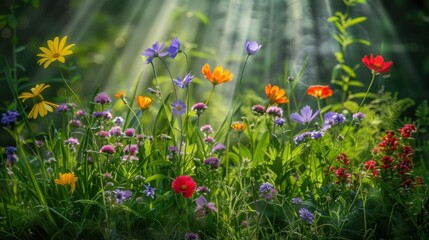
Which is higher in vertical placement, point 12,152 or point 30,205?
point 12,152

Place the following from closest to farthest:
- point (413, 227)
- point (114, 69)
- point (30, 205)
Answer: point (413, 227) → point (30, 205) → point (114, 69)

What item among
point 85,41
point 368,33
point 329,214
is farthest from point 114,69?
point 329,214

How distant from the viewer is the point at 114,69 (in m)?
4.26

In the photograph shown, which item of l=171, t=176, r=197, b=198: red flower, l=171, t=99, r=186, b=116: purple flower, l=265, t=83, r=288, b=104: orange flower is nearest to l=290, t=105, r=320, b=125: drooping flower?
Result: l=265, t=83, r=288, b=104: orange flower

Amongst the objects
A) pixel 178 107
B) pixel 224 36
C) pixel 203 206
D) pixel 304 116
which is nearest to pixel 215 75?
pixel 178 107

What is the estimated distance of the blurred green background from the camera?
4.15 meters

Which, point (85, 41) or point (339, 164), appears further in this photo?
point (85, 41)

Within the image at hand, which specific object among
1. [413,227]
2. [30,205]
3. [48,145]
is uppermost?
[48,145]

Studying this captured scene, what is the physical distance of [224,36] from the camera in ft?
14.5

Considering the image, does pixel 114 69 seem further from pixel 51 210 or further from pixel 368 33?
pixel 51 210

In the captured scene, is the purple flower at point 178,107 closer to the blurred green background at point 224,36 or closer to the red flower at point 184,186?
the red flower at point 184,186

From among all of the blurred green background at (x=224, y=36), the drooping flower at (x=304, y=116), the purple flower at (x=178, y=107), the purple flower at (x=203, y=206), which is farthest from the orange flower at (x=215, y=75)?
the blurred green background at (x=224, y=36)

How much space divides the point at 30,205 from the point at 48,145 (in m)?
0.25

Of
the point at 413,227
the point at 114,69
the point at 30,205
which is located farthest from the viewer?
the point at 114,69
